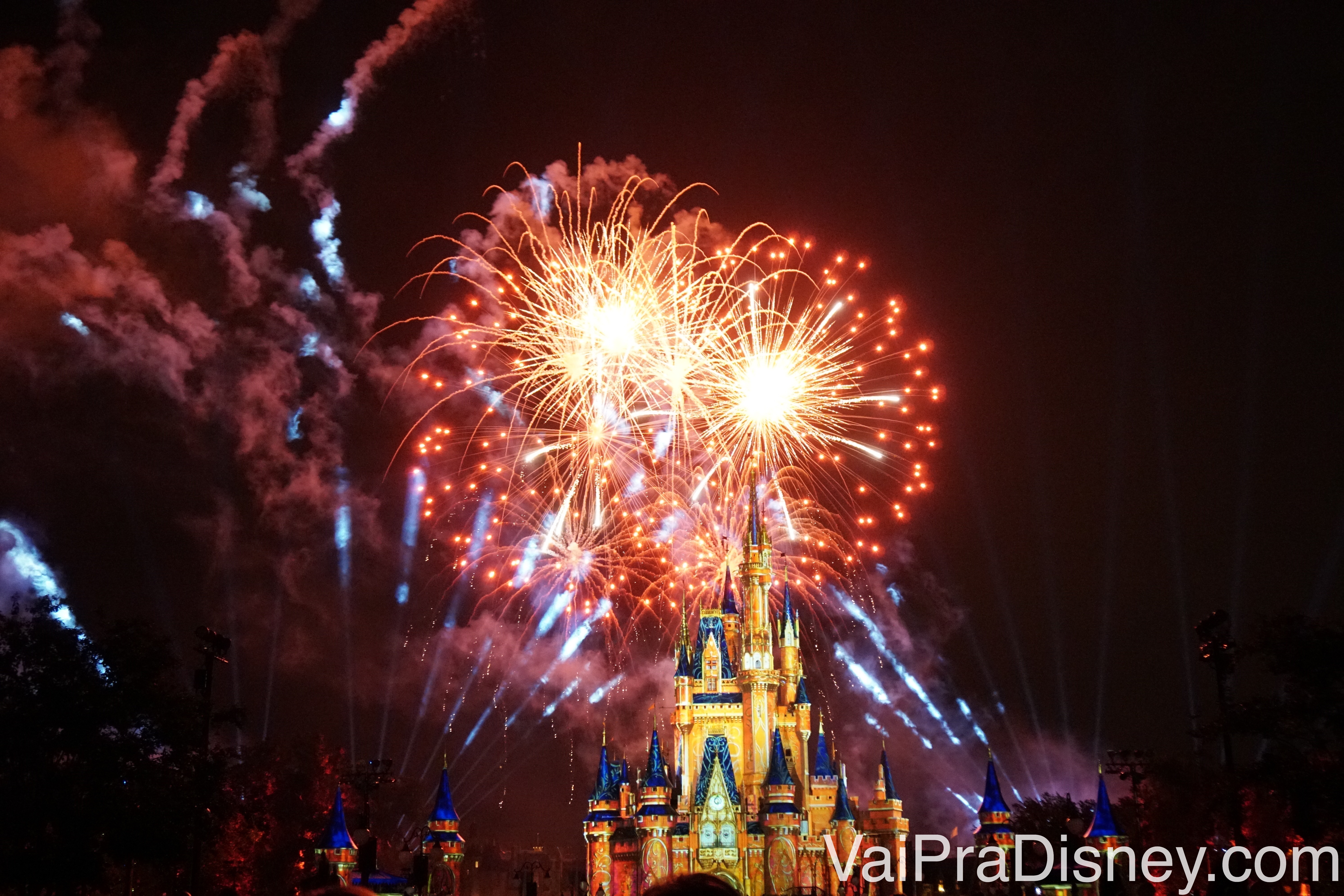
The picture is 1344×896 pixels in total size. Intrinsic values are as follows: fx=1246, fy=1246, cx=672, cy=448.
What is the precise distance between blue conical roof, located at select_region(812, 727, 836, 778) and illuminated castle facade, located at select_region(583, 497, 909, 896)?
0.23ft

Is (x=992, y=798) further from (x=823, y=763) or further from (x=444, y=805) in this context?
(x=444, y=805)

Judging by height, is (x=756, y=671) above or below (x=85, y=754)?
above

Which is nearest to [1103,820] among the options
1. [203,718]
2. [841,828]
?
[841,828]

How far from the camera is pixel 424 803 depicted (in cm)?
8888

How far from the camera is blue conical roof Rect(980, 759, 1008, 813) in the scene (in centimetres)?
6669

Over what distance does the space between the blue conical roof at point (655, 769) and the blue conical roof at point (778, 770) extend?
19.6 feet

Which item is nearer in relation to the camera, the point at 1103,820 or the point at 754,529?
the point at 1103,820

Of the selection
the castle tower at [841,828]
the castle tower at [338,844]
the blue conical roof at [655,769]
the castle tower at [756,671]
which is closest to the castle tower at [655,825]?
the blue conical roof at [655,769]

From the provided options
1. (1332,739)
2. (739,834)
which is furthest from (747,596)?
(1332,739)

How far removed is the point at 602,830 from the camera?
7362 cm

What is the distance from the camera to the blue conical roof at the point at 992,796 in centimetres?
6669

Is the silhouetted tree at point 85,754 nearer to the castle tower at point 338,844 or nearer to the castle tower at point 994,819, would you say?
the castle tower at point 338,844

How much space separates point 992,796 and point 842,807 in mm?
9403

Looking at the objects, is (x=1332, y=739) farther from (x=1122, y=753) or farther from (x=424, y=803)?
(x=424, y=803)
